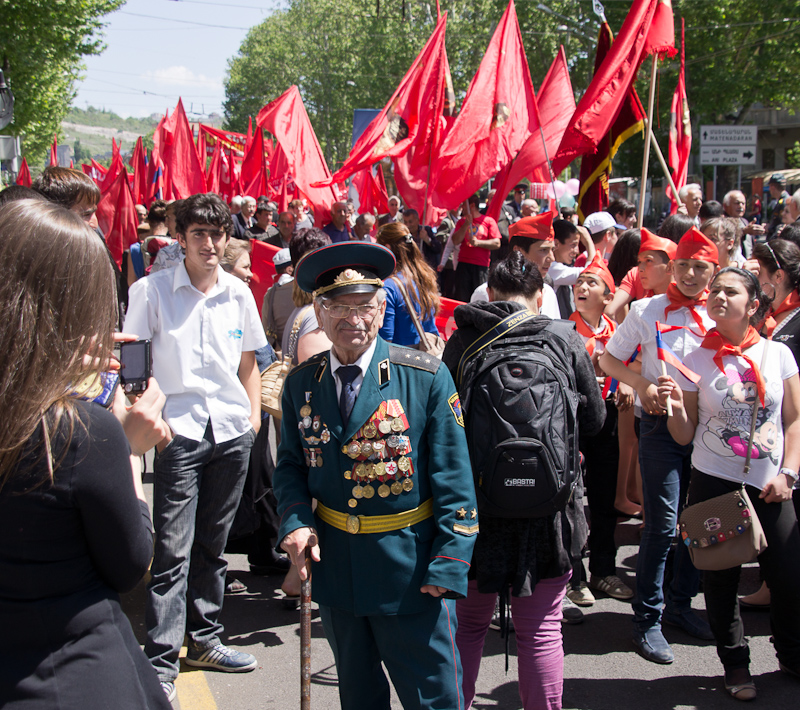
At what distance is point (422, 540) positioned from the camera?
8.06 ft

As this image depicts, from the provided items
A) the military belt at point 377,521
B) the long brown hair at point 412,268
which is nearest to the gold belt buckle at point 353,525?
the military belt at point 377,521

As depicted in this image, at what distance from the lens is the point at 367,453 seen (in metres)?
2.43

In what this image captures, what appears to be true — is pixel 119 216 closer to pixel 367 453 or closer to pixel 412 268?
pixel 412 268

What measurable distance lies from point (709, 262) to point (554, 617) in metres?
1.92

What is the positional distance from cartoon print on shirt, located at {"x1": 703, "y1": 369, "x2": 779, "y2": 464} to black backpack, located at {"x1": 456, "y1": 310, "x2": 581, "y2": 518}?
0.91 metres

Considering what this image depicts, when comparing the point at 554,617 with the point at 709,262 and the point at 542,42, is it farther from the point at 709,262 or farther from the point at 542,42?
the point at 542,42

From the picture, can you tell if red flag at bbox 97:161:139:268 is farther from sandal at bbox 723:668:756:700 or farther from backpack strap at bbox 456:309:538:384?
sandal at bbox 723:668:756:700

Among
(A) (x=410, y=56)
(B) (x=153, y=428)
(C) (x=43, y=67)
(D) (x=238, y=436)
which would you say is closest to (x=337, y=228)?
(D) (x=238, y=436)

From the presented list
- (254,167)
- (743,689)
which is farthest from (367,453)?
(254,167)

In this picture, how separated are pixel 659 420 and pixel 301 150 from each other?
280 inches

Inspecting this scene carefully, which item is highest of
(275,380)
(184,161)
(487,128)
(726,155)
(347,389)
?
(726,155)

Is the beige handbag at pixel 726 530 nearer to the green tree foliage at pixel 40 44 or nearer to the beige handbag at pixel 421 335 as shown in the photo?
the beige handbag at pixel 421 335

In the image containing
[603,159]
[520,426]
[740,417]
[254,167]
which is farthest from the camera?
[254,167]

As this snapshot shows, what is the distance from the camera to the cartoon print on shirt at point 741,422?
3.35m
